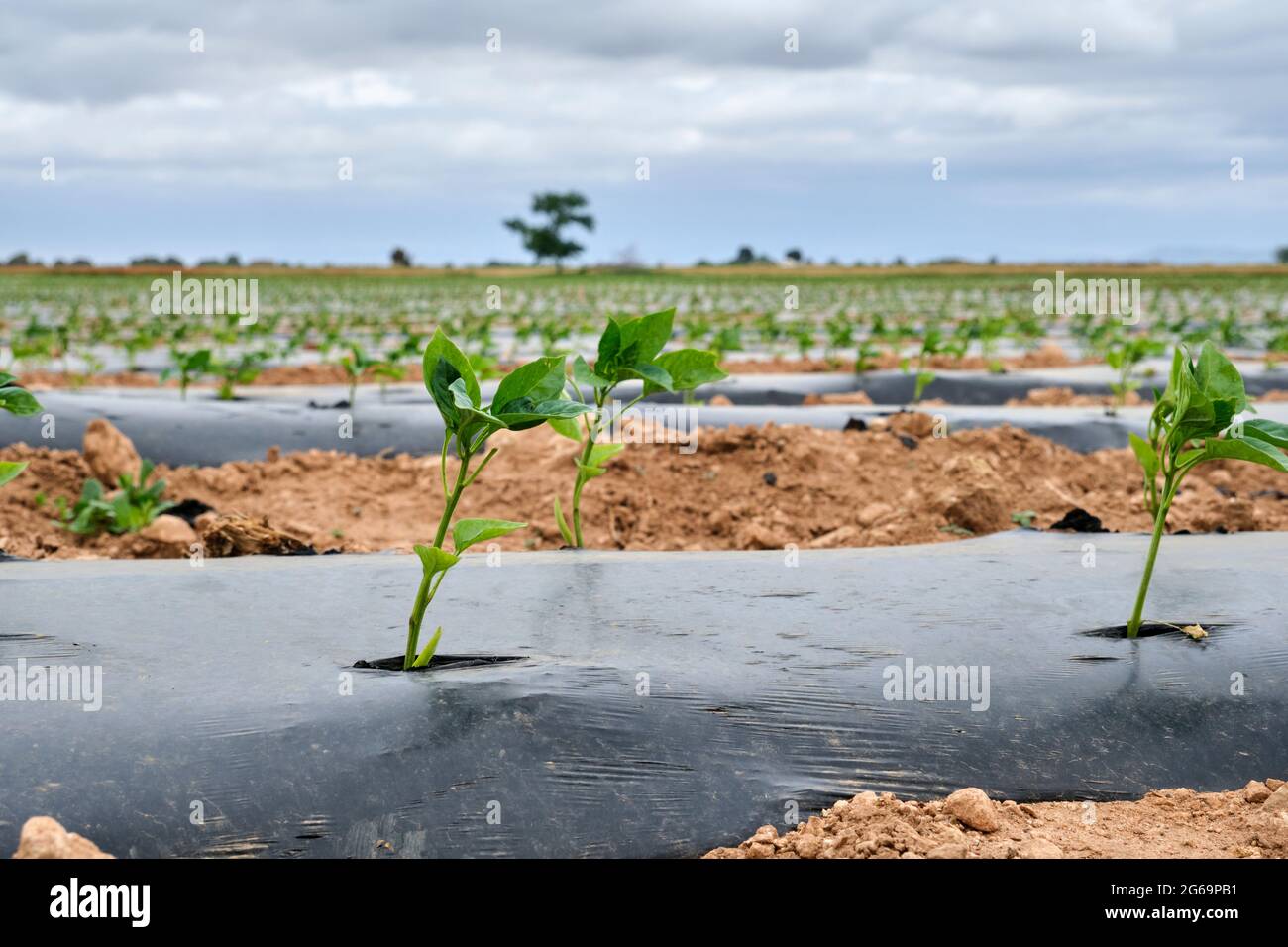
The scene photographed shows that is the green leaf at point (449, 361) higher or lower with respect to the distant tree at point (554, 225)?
lower

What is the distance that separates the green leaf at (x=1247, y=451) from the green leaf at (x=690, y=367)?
110 centimetres

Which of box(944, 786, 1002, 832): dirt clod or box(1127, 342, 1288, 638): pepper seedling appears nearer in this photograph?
box(944, 786, 1002, 832): dirt clod

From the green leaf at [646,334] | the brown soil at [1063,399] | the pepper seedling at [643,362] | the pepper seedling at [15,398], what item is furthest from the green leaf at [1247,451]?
the brown soil at [1063,399]

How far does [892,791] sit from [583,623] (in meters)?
0.77

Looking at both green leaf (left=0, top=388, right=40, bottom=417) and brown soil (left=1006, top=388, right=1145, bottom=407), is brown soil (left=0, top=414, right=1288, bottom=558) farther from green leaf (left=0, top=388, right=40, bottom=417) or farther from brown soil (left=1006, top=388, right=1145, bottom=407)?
brown soil (left=1006, top=388, right=1145, bottom=407)

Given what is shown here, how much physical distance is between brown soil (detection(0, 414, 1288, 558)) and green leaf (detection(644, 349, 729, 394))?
4.93ft

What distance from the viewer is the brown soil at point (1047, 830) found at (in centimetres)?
174

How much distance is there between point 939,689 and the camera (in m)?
2.13

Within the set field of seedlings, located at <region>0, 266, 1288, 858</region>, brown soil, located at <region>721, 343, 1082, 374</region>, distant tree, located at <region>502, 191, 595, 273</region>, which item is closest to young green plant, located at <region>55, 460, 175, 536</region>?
field of seedlings, located at <region>0, 266, 1288, 858</region>

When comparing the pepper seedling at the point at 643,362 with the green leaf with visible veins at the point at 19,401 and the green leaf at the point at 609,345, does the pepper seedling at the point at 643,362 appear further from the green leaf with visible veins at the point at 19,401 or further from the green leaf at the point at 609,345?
the green leaf with visible veins at the point at 19,401

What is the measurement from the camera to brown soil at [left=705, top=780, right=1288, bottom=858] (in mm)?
1737

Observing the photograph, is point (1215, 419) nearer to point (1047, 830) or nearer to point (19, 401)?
point (1047, 830)
